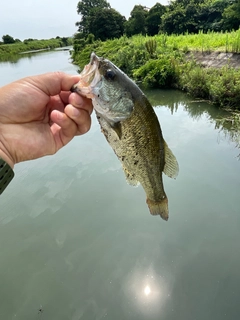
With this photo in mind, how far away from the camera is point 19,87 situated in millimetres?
1874

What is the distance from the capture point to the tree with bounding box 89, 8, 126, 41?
132 ft

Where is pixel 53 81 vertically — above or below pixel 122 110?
above

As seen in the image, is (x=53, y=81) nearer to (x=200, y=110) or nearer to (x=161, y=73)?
(x=200, y=110)

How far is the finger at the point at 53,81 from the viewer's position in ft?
6.16

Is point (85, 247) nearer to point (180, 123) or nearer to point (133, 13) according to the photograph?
point (180, 123)

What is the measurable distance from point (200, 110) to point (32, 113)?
8659 millimetres

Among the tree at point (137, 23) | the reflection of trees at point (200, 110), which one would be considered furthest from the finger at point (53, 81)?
the tree at point (137, 23)

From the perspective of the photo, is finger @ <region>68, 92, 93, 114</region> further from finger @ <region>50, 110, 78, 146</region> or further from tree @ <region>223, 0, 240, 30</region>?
tree @ <region>223, 0, 240, 30</region>

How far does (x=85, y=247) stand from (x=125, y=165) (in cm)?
311

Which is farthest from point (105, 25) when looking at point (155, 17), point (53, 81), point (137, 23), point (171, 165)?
point (171, 165)

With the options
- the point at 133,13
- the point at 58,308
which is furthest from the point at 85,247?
the point at 133,13

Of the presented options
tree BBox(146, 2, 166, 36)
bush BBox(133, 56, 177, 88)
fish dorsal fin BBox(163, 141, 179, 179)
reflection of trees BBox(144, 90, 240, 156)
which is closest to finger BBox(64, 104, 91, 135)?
fish dorsal fin BBox(163, 141, 179, 179)

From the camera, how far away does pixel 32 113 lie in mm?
1976

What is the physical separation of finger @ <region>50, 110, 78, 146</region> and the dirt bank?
1068 cm
